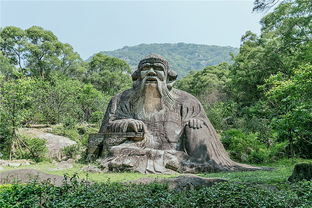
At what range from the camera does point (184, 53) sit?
523ft

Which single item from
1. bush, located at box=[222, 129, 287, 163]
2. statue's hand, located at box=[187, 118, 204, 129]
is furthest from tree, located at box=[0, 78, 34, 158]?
bush, located at box=[222, 129, 287, 163]

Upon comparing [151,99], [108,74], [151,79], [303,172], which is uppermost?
[108,74]

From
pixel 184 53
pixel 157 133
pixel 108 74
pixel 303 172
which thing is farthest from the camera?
pixel 184 53

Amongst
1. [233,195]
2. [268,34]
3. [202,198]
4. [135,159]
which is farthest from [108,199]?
[268,34]

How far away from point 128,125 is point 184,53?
153220 millimetres

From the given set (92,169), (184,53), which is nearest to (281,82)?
(92,169)

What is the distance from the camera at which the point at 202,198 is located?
12.7 ft

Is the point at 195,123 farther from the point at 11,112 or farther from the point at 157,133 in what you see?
the point at 11,112

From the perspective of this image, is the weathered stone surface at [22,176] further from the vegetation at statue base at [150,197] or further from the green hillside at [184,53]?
the green hillside at [184,53]

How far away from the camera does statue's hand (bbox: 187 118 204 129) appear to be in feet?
28.7

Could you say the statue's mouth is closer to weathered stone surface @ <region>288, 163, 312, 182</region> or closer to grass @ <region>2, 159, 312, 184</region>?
grass @ <region>2, 159, 312, 184</region>

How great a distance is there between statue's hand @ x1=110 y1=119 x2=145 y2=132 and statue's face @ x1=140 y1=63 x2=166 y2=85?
1.29m

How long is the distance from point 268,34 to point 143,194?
79.6ft

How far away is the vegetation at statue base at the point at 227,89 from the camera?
11.2m
